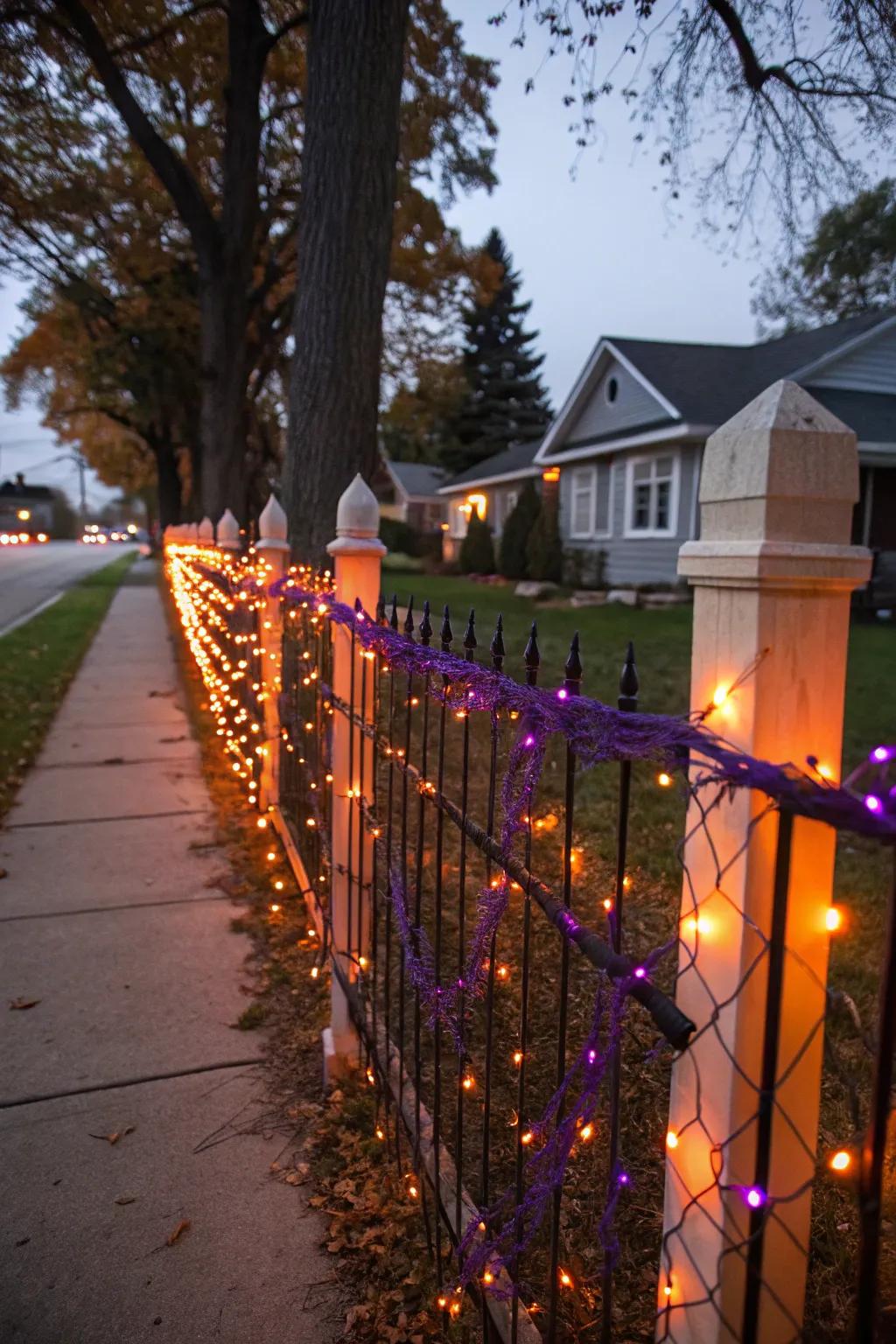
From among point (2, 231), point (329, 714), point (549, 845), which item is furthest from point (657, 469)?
point (329, 714)

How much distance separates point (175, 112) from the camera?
1318 centimetres

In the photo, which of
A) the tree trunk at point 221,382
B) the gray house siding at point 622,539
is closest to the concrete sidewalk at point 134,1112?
the tree trunk at point 221,382

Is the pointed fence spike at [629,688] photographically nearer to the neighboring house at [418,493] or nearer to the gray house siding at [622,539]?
the gray house siding at [622,539]

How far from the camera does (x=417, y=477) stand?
42.0 meters

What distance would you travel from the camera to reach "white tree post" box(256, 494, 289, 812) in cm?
477

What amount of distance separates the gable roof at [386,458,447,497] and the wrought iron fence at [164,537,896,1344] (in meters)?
37.4

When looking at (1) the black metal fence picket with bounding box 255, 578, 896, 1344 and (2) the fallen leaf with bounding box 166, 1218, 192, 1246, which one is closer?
(1) the black metal fence picket with bounding box 255, 578, 896, 1344

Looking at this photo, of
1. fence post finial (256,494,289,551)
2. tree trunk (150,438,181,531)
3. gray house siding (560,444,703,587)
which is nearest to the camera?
fence post finial (256,494,289,551)

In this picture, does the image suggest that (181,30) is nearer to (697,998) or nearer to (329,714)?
(329,714)

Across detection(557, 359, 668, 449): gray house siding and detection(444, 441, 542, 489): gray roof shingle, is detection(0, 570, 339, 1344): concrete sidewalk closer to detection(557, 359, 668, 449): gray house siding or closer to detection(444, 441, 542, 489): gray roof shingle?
detection(557, 359, 668, 449): gray house siding

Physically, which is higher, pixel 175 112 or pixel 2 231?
pixel 175 112

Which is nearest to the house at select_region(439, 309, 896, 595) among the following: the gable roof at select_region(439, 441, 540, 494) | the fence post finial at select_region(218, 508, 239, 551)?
the gable roof at select_region(439, 441, 540, 494)

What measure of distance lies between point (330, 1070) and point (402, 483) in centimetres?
3959

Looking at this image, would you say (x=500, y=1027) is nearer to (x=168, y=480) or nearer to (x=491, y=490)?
(x=491, y=490)
